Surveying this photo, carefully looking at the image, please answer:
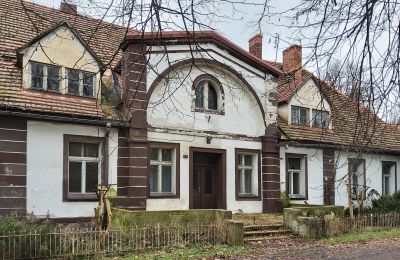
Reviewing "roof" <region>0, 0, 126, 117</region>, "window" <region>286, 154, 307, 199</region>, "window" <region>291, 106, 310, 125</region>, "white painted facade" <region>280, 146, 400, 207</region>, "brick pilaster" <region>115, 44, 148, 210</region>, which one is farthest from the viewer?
"window" <region>291, 106, 310, 125</region>

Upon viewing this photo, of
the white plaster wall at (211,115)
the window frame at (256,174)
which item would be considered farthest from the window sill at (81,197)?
the window frame at (256,174)

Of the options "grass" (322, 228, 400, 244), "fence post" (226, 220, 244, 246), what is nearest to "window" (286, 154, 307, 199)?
"grass" (322, 228, 400, 244)

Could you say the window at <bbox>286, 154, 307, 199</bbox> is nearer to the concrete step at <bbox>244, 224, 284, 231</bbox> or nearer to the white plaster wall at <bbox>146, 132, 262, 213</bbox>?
the white plaster wall at <bbox>146, 132, 262, 213</bbox>

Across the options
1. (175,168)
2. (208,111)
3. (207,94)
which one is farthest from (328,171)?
(175,168)

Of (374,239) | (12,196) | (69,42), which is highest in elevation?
(69,42)

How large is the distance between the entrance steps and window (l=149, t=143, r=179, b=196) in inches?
141

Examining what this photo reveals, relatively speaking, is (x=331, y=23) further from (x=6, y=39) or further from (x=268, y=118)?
(x=268, y=118)

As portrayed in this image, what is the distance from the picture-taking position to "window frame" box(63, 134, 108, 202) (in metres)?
16.3

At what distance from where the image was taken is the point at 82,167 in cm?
1698

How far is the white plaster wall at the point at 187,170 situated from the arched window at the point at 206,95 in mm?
1381

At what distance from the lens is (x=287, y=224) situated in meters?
17.5

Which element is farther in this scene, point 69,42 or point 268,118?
point 268,118

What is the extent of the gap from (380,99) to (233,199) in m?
14.4

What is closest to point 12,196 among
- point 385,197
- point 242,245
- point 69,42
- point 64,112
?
point 64,112
